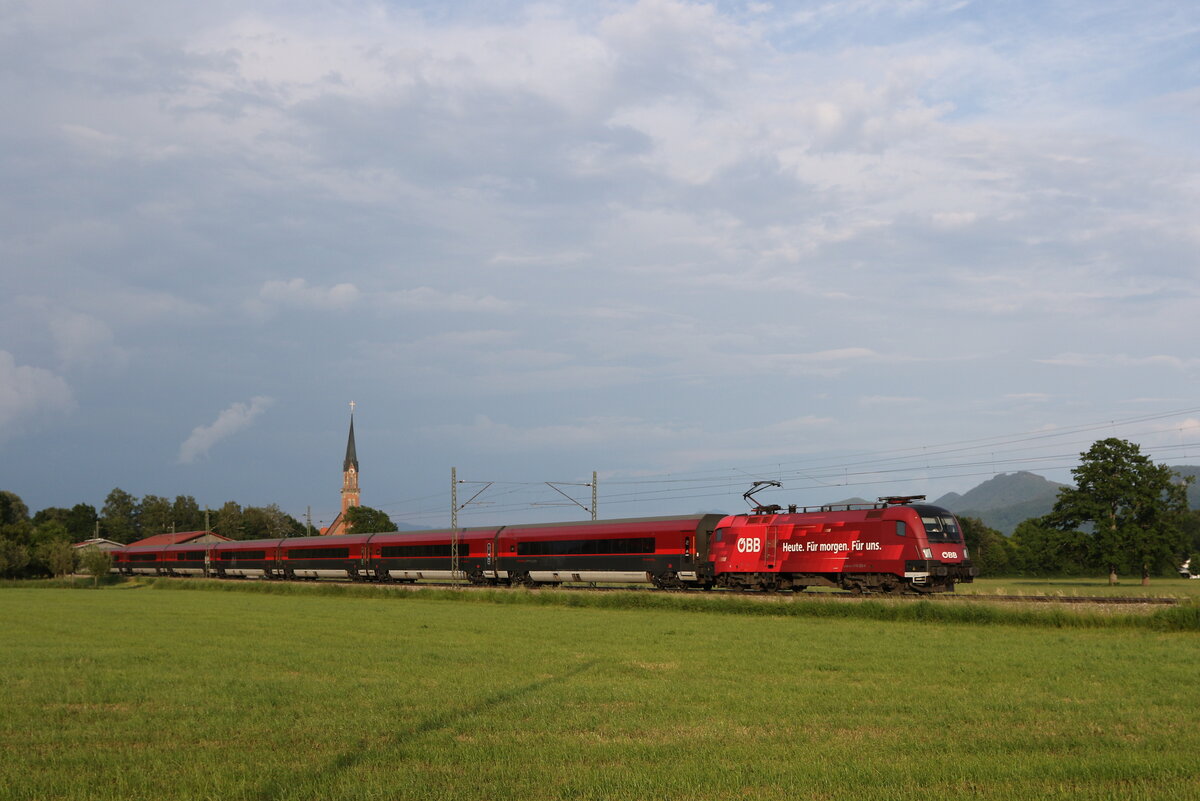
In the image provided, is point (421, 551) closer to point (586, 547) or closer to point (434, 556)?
point (434, 556)

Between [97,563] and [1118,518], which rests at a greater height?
[1118,518]

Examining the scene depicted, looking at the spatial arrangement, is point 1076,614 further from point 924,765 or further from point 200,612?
point 200,612

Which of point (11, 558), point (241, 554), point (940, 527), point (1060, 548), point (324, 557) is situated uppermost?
point (940, 527)

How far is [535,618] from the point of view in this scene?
37.4 metres

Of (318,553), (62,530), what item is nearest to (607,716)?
(318,553)

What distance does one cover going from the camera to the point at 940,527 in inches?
1545

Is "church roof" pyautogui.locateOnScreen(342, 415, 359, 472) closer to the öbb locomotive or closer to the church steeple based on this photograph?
the church steeple

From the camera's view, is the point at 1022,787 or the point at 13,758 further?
the point at 13,758

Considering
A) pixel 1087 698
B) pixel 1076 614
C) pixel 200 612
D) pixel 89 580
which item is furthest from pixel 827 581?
pixel 89 580

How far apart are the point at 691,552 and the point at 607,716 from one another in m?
32.8

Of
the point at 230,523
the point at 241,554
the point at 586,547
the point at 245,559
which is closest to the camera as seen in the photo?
the point at 586,547

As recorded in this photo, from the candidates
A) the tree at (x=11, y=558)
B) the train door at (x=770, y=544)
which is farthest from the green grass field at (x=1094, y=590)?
the tree at (x=11, y=558)

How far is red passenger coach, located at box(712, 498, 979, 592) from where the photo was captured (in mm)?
38531

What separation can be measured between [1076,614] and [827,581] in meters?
12.5
